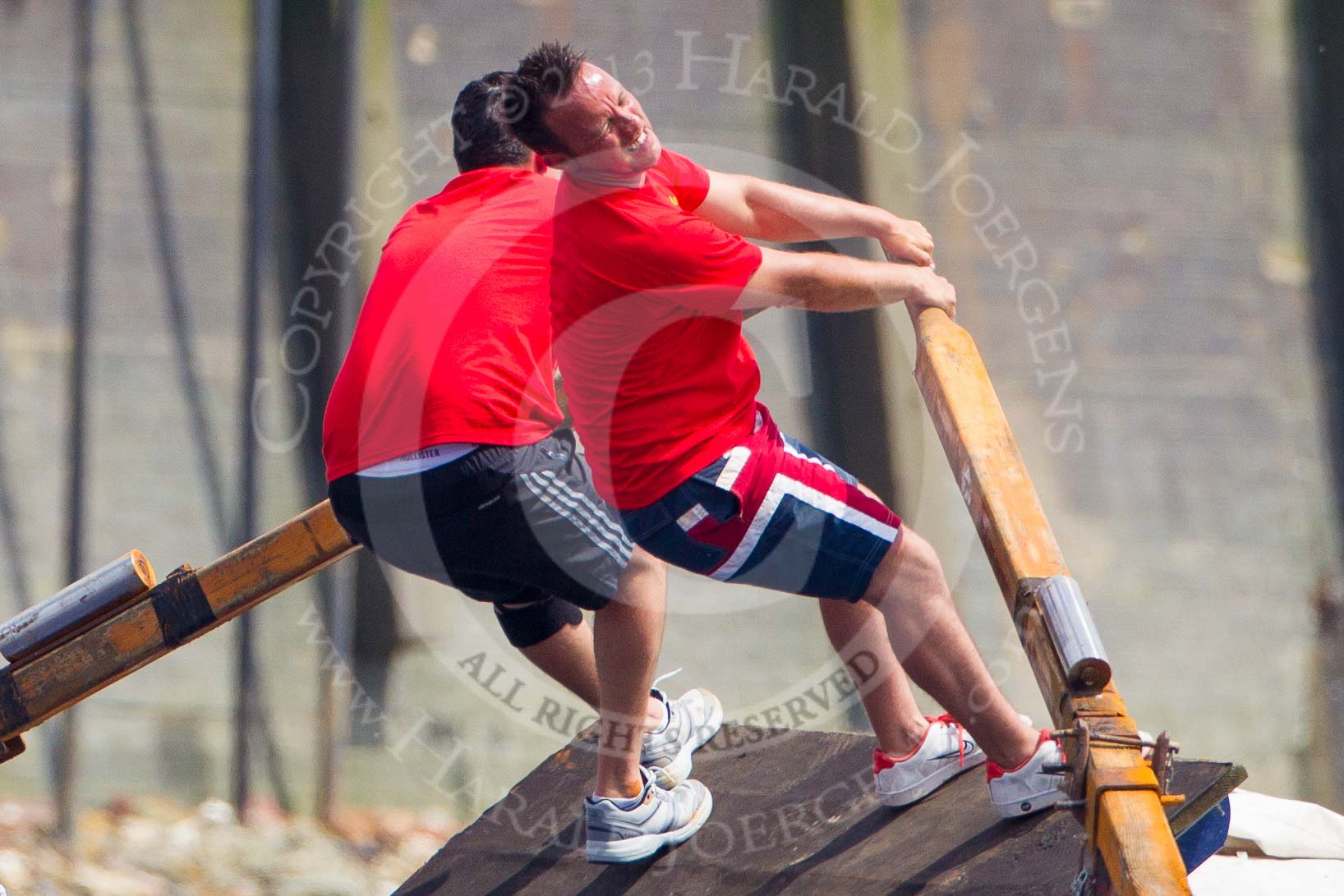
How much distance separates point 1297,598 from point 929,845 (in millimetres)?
2505

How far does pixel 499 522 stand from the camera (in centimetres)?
251

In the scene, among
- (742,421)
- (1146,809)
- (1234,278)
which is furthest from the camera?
(1234,278)

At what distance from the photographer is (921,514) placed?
4.70m

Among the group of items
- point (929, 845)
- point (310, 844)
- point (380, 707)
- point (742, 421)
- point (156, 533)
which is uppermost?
point (742, 421)

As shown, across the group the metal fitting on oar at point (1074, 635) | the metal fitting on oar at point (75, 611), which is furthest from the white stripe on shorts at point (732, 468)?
the metal fitting on oar at point (75, 611)

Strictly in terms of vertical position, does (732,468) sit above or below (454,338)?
below

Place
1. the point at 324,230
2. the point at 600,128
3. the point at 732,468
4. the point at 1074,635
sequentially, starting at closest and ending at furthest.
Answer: the point at 1074,635, the point at 600,128, the point at 732,468, the point at 324,230

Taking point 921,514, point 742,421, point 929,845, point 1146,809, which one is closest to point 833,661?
point 921,514

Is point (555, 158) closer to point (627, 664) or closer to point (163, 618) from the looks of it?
point (627, 664)

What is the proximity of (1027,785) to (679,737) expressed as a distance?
82cm

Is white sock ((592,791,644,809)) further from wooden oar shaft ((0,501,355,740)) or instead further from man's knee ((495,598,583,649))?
wooden oar shaft ((0,501,355,740))

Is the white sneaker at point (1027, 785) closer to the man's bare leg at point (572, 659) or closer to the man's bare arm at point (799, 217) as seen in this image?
the man's bare leg at point (572, 659)

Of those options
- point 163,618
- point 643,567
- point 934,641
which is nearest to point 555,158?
point 643,567

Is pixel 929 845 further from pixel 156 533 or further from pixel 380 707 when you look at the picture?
pixel 156 533
